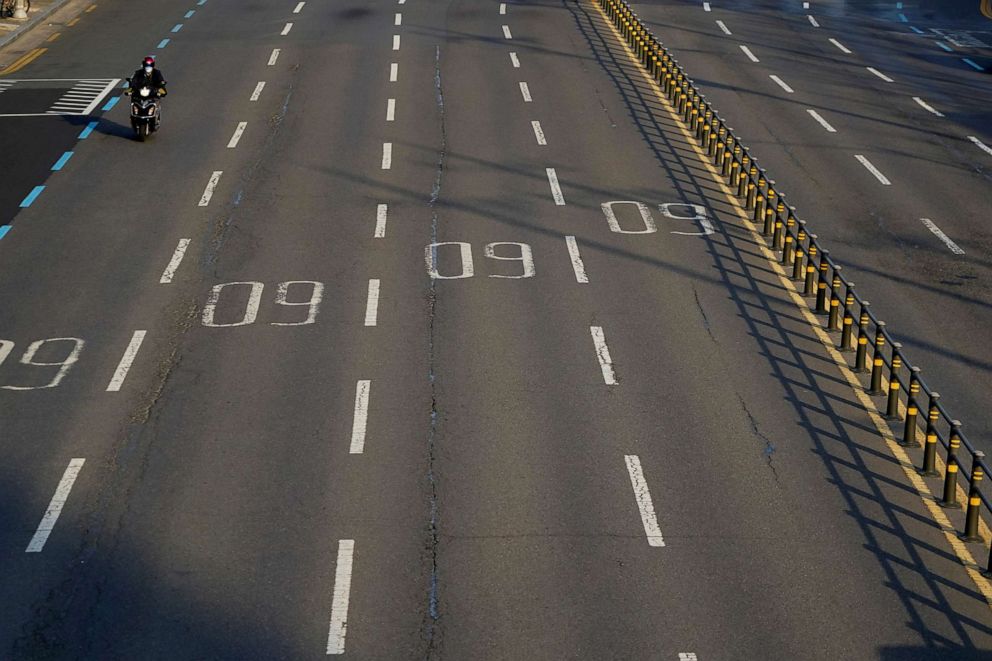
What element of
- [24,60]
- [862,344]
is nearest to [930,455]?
[862,344]

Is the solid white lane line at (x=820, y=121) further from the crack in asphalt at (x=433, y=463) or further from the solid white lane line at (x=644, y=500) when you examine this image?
the solid white lane line at (x=644, y=500)

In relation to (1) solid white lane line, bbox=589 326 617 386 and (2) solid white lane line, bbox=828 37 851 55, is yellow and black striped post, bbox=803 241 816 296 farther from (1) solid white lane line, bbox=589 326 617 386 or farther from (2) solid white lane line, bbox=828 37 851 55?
(2) solid white lane line, bbox=828 37 851 55

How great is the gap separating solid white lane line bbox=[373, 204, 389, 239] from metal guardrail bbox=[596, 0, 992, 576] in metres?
6.76

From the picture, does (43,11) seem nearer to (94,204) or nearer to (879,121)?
(94,204)

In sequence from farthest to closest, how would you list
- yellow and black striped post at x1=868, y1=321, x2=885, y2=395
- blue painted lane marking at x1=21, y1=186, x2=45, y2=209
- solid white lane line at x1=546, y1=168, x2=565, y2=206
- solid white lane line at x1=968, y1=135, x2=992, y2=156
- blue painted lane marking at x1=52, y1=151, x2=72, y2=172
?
1. solid white lane line at x1=968, y1=135, x2=992, y2=156
2. blue painted lane marking at x1=52, y1=151, x2=72, y2=172
3. blue painted lane marking at x1=21, y1=186, x2=45, y2=209
4. solid white lane line at x1=546, y1=168, x2=565, y2=206
5. yellow and black striped post at x1=868, y1=321, x2=885, y2=395

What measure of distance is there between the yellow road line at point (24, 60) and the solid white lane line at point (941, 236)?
24759mm

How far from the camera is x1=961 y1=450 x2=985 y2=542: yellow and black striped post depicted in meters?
14.3

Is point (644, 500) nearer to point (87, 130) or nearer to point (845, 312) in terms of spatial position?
point (845, 312)

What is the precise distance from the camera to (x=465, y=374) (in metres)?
19.4

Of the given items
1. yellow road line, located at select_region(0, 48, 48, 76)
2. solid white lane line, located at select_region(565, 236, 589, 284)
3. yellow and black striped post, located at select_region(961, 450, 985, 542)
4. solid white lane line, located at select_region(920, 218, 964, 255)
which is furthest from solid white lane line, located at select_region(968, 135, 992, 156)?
yellow road line, located at select_region(0, 48, 48, 76)

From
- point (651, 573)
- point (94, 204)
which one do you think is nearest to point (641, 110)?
point (94, 204)

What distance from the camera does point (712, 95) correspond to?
1446 inches

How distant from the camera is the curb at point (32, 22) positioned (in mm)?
42919

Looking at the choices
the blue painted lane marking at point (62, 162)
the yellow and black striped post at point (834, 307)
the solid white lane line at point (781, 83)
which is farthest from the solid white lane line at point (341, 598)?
the solid white lane line at point (781, 83)
